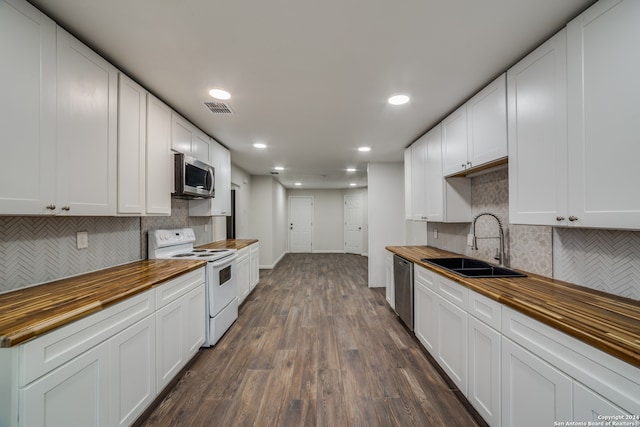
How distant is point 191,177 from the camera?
8.39 ft

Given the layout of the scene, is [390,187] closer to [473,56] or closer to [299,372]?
[473,56]

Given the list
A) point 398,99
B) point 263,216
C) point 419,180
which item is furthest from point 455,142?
point 263,216

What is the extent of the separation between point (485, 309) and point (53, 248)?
2.80m

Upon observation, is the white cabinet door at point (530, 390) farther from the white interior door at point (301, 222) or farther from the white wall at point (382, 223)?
the white interior door at point (301, 222)

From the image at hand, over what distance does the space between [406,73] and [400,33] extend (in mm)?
431

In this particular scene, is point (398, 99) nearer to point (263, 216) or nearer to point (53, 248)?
point (53, 248)

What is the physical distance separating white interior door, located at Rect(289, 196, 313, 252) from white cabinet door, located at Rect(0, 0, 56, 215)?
7.47 m

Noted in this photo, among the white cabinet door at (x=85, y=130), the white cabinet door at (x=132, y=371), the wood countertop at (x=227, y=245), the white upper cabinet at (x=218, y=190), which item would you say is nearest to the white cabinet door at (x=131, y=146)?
the white cabinet door at (x=85, y=130)

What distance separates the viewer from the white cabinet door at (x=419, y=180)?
3.03 meters

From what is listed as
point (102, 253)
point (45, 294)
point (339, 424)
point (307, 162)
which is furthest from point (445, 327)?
point (307, 162)

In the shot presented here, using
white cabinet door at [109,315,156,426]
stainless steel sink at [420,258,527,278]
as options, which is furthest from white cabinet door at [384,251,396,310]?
white cabinet door at [109,315,156,426]

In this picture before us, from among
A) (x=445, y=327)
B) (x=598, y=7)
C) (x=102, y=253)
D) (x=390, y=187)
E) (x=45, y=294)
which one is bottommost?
(x=445, y=327)

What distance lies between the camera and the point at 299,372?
2.08m

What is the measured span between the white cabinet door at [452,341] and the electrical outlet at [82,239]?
280cm
